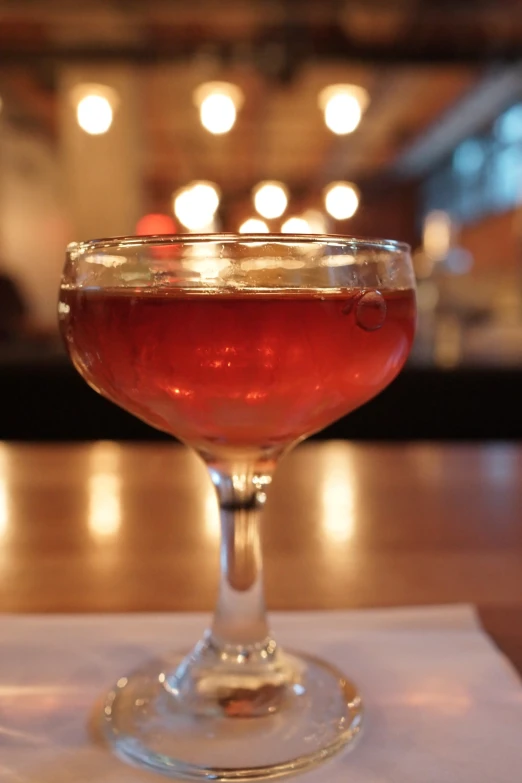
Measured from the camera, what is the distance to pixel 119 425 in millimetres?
1842

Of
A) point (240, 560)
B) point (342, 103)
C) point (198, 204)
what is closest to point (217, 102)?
point (342, 103)

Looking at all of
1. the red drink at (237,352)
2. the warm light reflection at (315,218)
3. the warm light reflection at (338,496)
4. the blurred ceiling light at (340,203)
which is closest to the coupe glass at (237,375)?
the red drink at (237,352)

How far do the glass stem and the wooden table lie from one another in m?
A: 0.11

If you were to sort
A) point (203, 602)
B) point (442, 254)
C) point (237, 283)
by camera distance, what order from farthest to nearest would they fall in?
point (442, 254) → point (203, 602) → point (237, 283)

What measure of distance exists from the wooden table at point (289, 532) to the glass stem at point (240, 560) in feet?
0.36

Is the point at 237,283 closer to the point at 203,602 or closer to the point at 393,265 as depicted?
the point at 393,265

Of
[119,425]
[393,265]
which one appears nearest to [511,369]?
[119,425]

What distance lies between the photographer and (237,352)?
0.42 meters

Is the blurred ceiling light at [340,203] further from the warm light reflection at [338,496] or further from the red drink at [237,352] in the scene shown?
the red drink at [237,352]

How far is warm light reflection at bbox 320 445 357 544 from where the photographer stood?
798 mm

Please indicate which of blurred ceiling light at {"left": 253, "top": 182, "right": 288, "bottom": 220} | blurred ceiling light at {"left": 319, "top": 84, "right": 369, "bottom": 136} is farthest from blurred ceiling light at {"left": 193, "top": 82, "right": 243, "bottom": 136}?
blurred ceiling light at {"left": 253, "top": 182, "right": 288, "bottom": 220}

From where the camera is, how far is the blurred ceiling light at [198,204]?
6383mm

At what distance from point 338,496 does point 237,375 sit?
545mm

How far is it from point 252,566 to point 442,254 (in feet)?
16.3
